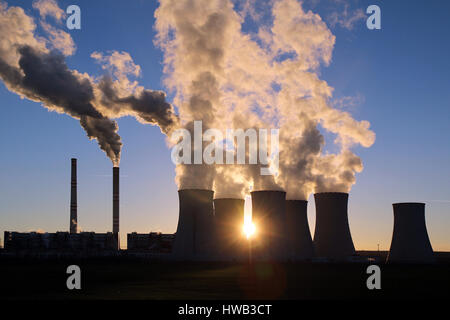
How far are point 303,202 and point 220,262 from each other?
30.2ft

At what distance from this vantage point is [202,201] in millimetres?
37688

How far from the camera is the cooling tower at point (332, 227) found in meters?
40.5

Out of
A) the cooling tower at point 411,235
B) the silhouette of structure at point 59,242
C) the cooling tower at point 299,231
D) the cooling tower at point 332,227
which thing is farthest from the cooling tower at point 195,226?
the silhouette of structure at point 59,242

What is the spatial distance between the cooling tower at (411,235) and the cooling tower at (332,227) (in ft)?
13.1

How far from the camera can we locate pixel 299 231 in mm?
43375

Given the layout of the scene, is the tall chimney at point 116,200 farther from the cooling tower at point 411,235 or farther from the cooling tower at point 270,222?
the cooling tower at point 411,235

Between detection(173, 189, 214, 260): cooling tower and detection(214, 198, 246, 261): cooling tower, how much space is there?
224cm

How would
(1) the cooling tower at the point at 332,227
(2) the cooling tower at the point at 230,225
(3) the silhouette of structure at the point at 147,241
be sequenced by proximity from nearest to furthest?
(1) the cooling tower at the point at 332,227 < (2) the cooling tower at the point at 230,225 < (3) the silhouette of structure at the point at 147,241

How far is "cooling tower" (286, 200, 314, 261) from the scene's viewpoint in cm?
4303

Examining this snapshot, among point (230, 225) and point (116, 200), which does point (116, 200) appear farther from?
Answer: point (230, 225)

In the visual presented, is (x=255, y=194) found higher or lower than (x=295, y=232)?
higher

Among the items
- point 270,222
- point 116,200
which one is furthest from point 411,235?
point 116,200
